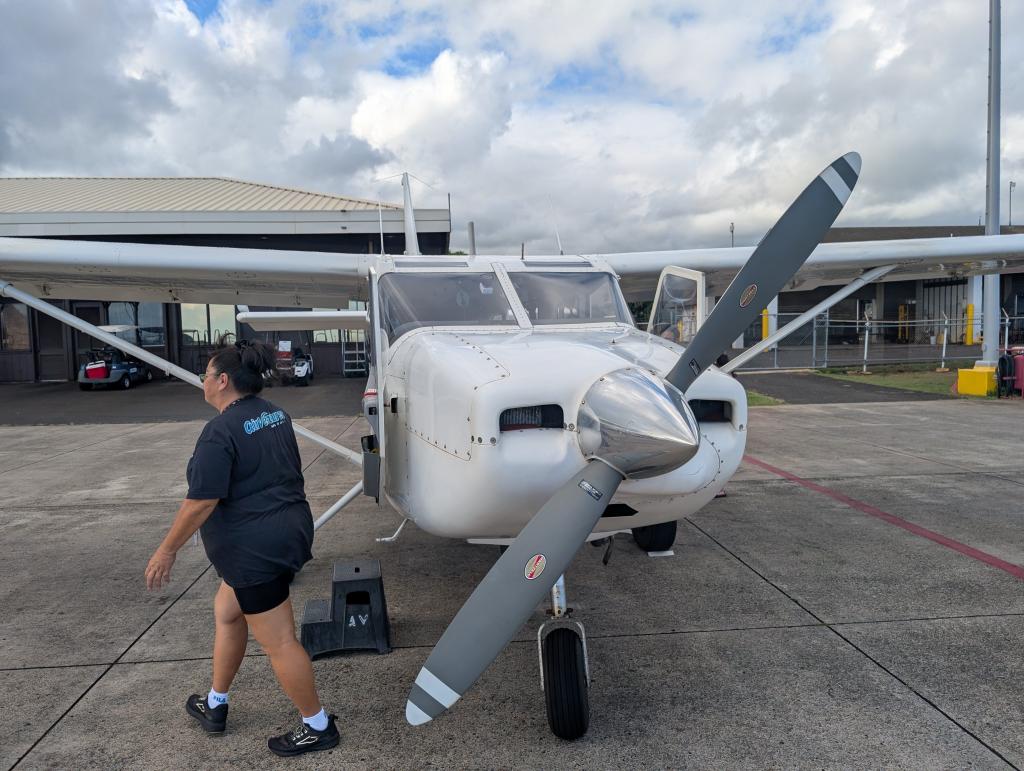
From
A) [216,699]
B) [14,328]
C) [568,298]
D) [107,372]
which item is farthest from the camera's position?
[14,328]

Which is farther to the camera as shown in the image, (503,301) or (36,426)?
(36,426)

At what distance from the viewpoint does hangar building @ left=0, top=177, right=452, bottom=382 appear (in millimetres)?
21047

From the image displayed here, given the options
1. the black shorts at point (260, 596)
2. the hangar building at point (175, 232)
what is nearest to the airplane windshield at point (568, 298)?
the black shorts at point (260, 596)

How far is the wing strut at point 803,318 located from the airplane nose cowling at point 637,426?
2.43 metres

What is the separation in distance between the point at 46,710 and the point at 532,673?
2224 millimetres

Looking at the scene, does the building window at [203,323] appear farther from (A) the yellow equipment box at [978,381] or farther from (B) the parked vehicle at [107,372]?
(A) the yellow equipment box at [978,381]

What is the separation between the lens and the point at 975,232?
41250mm

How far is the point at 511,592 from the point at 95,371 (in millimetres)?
21824

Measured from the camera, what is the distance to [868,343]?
96.4ft

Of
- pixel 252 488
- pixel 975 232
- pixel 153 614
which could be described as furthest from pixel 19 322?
pixel 975 232

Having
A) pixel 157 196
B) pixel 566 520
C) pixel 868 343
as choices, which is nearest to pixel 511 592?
pixel 566 520

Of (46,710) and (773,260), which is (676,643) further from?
(46,710)

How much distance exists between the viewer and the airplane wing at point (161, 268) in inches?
213

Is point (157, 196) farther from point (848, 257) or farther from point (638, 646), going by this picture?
point (638, 646)
